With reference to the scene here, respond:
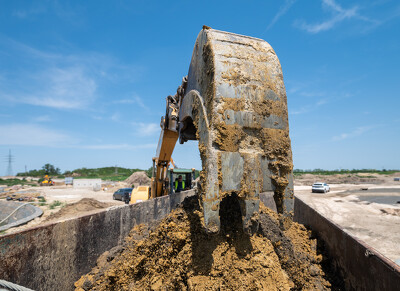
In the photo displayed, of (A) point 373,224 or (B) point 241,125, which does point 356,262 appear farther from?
(A) point 373,224

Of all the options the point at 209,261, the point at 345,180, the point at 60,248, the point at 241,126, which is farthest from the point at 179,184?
the point at 345,180

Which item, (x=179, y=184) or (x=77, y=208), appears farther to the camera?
(x=77, y=208)

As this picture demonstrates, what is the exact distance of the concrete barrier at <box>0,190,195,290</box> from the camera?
2.50 meters

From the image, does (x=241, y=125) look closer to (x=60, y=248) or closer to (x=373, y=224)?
(x=60, y=248)

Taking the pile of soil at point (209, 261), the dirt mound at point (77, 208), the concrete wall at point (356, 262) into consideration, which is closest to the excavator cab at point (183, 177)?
the dirt mound at point (77, 208)

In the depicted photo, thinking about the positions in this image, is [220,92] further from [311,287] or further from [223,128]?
[311,287]

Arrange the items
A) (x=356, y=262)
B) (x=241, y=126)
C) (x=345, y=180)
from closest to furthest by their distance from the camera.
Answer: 1. (x=241, y=126)
2. (x=356, y=262)
3. (x=345, y=180)

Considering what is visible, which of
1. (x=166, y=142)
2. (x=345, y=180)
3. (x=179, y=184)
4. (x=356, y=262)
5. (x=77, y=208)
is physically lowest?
(x=77, y=208)

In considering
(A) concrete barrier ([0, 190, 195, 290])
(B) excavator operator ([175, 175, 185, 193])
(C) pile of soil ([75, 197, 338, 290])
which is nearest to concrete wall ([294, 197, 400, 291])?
(C) pile of soil ([75, 197, 338, 290])

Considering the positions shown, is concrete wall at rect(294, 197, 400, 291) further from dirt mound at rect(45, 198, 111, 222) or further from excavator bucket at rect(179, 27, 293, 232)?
dirt mound at rect(45, 198, 111, 222)

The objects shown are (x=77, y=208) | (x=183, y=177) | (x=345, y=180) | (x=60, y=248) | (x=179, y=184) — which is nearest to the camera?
(x=60, y=248)

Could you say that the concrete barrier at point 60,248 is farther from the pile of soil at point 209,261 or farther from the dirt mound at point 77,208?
the dirt mound at point 77,208

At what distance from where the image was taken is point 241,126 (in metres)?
2.32

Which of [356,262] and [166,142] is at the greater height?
[166,142]
